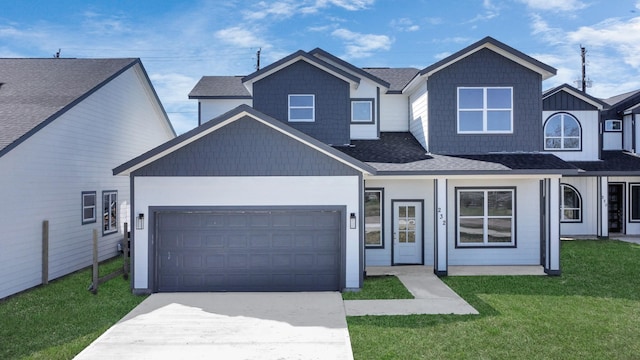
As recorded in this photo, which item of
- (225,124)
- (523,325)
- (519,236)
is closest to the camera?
(523,325)

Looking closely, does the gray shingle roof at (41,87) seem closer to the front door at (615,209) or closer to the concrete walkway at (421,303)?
the concrete walkway at (421,303)

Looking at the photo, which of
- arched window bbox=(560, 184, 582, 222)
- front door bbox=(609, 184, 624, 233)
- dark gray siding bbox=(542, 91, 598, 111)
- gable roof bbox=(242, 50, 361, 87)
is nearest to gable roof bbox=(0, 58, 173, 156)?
gable roof bbox=(242, 50, 361, 87)

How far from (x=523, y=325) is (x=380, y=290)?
10.6 feet

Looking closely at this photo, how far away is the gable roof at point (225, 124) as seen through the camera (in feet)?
30.7

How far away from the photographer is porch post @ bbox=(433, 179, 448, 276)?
11.1 m

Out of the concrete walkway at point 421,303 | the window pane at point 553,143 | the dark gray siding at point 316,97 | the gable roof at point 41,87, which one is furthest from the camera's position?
the window pane at point 553,143

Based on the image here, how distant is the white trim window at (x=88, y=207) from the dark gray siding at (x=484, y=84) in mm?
10702

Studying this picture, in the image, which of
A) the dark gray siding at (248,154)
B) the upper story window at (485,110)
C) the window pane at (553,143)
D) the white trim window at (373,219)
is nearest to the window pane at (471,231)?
the white trim window at (373,219)

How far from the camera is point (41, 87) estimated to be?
40.1 ft

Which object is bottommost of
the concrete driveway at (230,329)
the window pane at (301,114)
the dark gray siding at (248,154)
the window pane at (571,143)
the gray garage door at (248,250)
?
the concrete driveway at (230,329)

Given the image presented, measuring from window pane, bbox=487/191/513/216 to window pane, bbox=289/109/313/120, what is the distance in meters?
6.02

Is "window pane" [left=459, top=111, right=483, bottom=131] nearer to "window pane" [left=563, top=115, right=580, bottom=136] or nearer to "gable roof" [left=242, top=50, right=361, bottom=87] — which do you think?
"gable roof" [left=242, top=50, right=361, bottom=87]

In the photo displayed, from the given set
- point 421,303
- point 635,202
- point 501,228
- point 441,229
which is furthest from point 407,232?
point 635,202

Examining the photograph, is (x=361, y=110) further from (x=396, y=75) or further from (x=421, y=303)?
(x=421, y=303)
